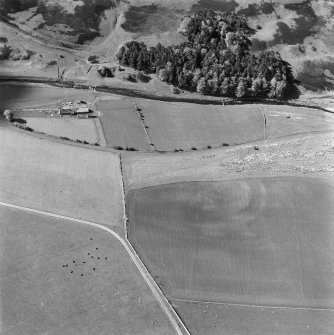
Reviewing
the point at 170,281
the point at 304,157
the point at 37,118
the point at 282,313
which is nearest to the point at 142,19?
the point at 37,118

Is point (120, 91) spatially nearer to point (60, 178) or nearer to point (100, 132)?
point (100, 132)

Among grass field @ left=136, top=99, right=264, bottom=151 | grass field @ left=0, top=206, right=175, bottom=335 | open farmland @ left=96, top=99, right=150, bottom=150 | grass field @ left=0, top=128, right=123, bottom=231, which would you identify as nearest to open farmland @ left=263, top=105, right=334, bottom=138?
grass field @ left=136, top=99, right=264, bottom=151

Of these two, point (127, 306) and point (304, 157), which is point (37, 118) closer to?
point (127, 306)

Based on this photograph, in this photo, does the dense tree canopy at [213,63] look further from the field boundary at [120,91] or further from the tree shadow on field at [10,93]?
the tree shadow on field at [10,93]

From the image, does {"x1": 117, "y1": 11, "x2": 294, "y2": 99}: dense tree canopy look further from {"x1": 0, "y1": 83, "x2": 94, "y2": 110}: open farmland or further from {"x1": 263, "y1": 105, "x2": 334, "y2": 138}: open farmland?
{"x1": 0, "y1": 83, "x2": 94, "y2": 110}: open farmland

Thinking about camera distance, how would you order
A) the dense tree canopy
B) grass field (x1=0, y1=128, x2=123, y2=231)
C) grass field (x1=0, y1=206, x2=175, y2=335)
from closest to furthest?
grass field (x1=0, y1=206, x2=175, y2=335) < grass field (x1=0, y1=128, x2=123, y2=231) < the dense tree canopy

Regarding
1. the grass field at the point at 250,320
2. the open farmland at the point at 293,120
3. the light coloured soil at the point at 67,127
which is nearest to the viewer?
the grass field at the point at 250,320

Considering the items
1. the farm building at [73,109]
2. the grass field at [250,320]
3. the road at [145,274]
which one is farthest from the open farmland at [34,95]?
the grass field at [250,320]
